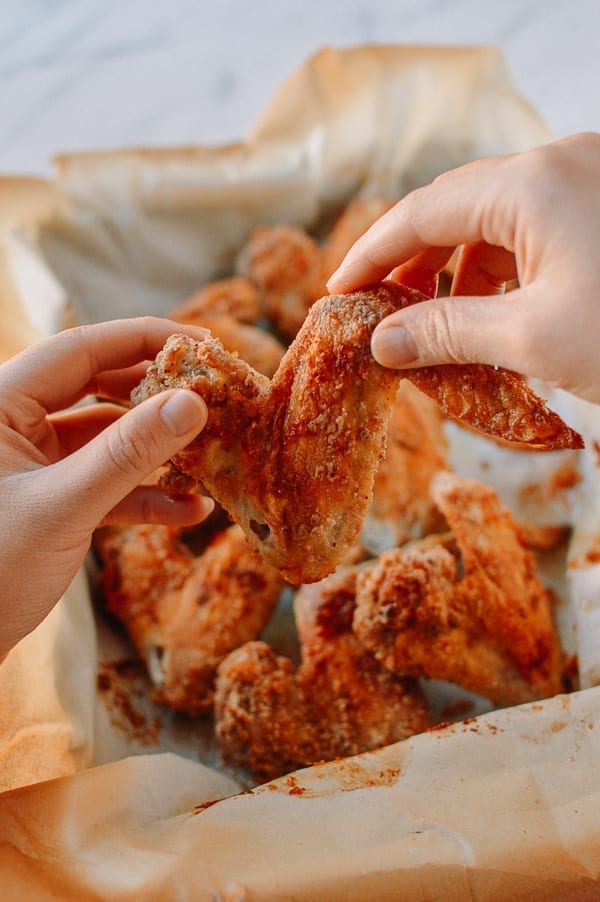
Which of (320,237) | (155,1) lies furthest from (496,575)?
(155,1)

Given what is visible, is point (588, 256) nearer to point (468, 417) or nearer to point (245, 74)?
point (468, 417)

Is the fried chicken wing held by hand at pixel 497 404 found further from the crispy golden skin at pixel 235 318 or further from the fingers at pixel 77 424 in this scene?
the crispy golden skin at pixel 235 318

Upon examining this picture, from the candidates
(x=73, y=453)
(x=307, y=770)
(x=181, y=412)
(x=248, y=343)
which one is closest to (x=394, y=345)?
(x=181, y=412)

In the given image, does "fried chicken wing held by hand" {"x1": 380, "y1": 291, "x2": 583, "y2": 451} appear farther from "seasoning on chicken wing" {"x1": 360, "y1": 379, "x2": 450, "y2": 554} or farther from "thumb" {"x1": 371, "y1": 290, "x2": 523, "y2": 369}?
"seasoning on chicken wing" {"x1": 360, "y1": 379, "x2": 450, "y2": 554}

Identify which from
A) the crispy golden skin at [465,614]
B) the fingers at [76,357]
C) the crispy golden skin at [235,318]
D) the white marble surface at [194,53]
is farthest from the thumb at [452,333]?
the white marble surface at [194,53]

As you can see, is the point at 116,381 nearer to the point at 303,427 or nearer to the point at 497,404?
the point at 303,427

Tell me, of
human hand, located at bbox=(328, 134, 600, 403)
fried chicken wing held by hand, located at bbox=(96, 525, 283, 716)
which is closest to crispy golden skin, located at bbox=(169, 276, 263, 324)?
fried chicken wing held by hand, located at bbox=(96, 525, 283, 716)
